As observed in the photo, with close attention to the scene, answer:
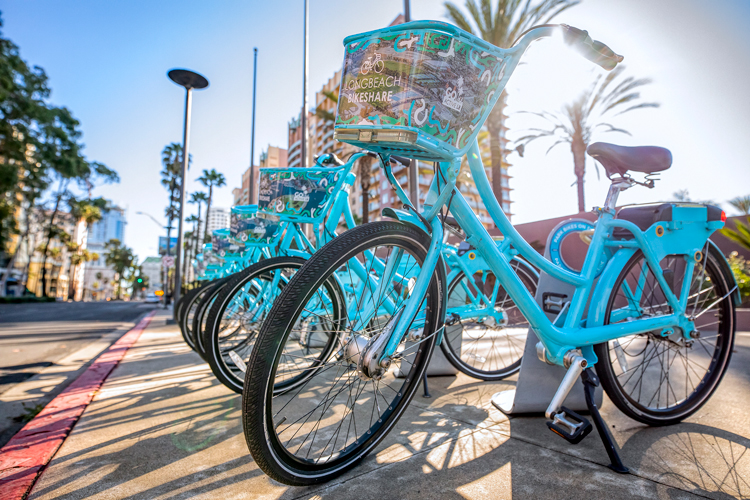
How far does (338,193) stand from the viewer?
123 inches

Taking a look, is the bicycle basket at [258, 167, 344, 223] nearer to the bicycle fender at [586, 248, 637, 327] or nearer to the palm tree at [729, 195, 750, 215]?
the bicycle fender at [586, 248, 637, 327]

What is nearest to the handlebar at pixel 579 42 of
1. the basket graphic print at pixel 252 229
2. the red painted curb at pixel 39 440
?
the basket graphic print at pixel 252 229

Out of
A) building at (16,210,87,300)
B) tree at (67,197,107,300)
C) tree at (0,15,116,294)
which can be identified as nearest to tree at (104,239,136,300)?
building at (16,210,87,300)

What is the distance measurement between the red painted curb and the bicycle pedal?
210 centimetres

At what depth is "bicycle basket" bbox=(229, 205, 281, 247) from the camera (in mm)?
3646

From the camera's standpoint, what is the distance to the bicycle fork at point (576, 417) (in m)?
1.70

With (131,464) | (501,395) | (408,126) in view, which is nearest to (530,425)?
(501,395)

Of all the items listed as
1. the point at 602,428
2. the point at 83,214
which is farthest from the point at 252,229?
the point at 83,214

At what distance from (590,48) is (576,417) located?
1604mm

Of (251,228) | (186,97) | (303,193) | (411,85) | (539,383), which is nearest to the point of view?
(411,85)

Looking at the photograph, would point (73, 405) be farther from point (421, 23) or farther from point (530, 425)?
point (421, 23)

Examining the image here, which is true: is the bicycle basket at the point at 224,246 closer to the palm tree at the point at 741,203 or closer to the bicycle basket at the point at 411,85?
the bicycle basket at the point at 411,85

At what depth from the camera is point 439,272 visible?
6.05ft

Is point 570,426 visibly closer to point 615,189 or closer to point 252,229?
point 615,189
